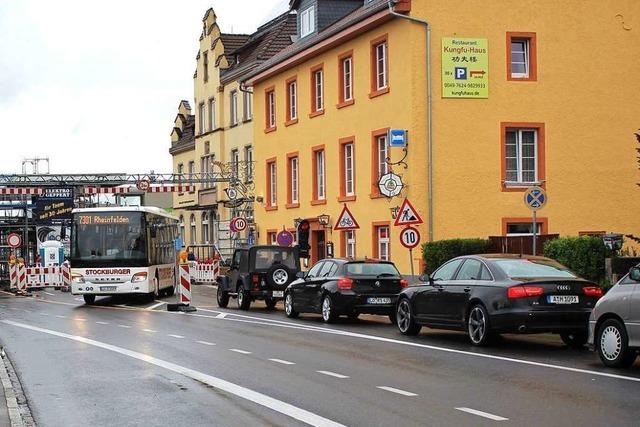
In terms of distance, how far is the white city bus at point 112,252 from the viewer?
3366 centimetres

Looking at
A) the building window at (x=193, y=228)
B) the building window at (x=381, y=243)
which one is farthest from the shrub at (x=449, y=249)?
the building window at (x=193, y=228)

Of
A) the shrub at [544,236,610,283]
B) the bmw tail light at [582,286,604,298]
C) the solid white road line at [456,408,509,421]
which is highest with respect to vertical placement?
the shrub at [544,236,610,283]

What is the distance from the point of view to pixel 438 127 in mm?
33969

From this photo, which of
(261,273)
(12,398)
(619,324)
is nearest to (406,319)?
(619,324)

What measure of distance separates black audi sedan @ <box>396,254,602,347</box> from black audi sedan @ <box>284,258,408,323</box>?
4420 mm

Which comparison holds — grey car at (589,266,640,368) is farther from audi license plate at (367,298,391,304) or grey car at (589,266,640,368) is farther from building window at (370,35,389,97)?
building window at (370,35,389,97)

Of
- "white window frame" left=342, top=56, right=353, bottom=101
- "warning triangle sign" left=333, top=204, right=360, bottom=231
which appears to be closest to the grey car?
"warning triangle sign" left=333, top=204, right=360, bottom=231

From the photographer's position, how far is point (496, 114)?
34344 millimetres

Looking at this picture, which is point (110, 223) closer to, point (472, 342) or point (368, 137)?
point (368, 137)

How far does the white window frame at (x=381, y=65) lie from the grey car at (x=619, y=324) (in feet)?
72.8

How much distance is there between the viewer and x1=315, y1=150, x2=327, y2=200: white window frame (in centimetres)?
4116

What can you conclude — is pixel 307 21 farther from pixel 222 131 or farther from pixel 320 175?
pixel 222 131

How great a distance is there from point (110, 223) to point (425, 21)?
11420 millimetres

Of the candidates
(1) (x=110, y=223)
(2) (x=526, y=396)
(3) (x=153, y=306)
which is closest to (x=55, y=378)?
(2) (x=526, y=396)
